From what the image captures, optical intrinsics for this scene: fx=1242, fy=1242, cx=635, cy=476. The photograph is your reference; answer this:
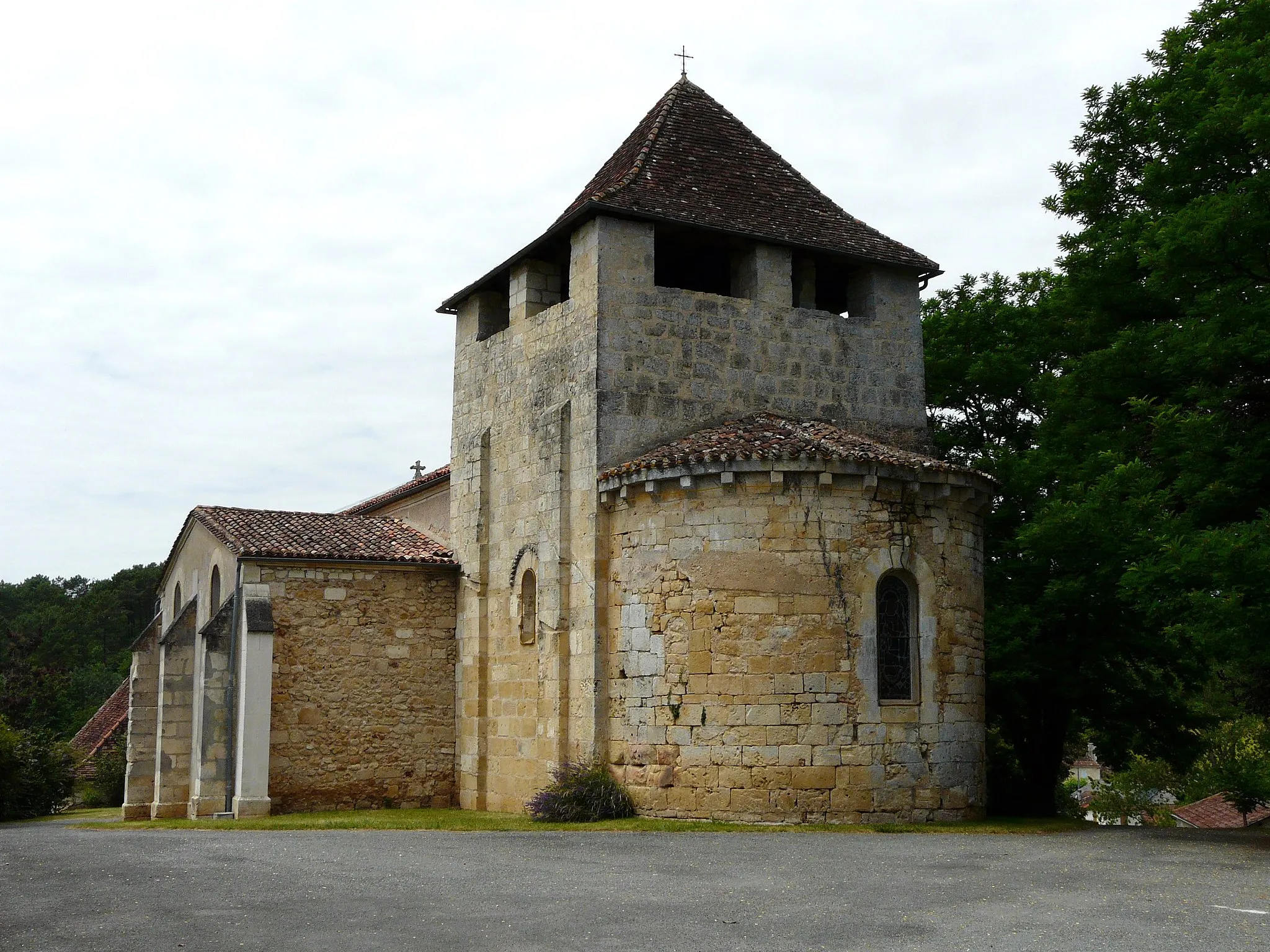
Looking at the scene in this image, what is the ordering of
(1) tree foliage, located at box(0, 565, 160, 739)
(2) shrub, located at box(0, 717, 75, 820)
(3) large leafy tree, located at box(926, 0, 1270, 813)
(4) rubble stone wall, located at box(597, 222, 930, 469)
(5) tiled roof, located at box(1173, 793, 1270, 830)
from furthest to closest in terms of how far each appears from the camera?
(1) tree foliage, located at box(0, 565, 160, 739), (5) tiled roof, located at box(1173, 793, 1270, 830), (2) shrub, located at box(0, 717, 75, 820), (4) rubble stone wall, located at box(597, 222, 930, 469), (3) large leafy tree, located at box(926, 0, 1270, 813)

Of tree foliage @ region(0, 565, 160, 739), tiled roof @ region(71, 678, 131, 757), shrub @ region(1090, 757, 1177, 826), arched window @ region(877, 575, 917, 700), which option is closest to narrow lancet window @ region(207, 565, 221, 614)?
tiled roof @ region(71, 678, 131, 757)

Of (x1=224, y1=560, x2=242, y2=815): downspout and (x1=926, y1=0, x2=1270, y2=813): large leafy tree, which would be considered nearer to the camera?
(x1=926, y1=0, x2=1270, y2=813): large leafy tree

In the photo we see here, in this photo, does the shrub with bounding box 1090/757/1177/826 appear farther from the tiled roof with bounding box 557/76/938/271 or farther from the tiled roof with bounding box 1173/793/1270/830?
the tiled roof with bounding box 557/76/938/271

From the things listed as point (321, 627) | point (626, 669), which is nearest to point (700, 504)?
point (626, 669)

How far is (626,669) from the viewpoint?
16.5 m

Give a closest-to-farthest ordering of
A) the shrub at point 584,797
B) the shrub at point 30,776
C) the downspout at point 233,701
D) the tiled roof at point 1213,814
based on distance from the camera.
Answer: the shrub at point 584,797, the downspout at point 233,701, the shrub at point 30,776, the tiled roof at point 1213,814

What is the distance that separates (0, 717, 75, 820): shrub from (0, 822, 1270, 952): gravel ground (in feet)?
38.8

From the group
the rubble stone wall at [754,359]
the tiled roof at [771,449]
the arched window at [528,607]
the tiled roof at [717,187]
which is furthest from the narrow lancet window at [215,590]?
the tiled roof at [717,187]

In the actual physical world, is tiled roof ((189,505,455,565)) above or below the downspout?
above

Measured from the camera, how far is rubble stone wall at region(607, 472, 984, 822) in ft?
50.6

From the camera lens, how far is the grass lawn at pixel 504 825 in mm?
15023

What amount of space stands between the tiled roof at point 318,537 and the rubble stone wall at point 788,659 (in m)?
5.50

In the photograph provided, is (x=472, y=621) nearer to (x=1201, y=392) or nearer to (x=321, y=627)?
(x=321, y=627)

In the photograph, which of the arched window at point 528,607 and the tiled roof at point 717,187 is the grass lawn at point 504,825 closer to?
the arched window at point 528,607
